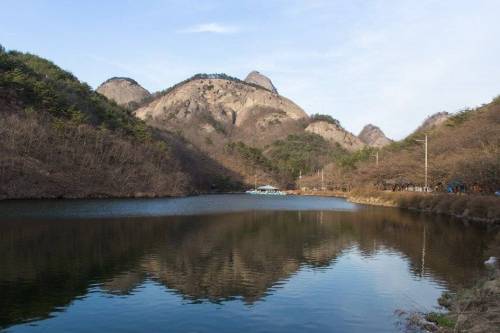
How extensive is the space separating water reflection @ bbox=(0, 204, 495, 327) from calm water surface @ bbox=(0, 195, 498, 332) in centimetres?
6

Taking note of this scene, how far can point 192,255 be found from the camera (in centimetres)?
2366

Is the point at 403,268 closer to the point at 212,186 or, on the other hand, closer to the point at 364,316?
the point at 364,316

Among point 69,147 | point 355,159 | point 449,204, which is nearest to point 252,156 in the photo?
point 355,159

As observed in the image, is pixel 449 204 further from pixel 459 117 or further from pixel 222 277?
pixel 459 117

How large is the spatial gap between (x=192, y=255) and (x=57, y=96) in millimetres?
87805

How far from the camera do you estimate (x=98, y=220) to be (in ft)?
135

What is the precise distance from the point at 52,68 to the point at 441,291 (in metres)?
138

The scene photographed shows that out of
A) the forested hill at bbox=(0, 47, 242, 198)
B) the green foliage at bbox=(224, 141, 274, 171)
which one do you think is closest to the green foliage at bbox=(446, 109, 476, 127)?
the forested hill at bbox=(0, 47, 242, 198)

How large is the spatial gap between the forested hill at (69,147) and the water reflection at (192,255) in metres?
43.2

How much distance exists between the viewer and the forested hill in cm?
7706

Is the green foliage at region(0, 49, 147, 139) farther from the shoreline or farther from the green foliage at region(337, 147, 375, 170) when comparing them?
the shoreline

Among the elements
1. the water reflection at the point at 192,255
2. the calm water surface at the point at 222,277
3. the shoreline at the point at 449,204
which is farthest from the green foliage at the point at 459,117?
the calm water surface at the point at 222,277

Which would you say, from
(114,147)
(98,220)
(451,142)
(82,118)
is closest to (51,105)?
(82,118)

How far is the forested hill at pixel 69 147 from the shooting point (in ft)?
253
